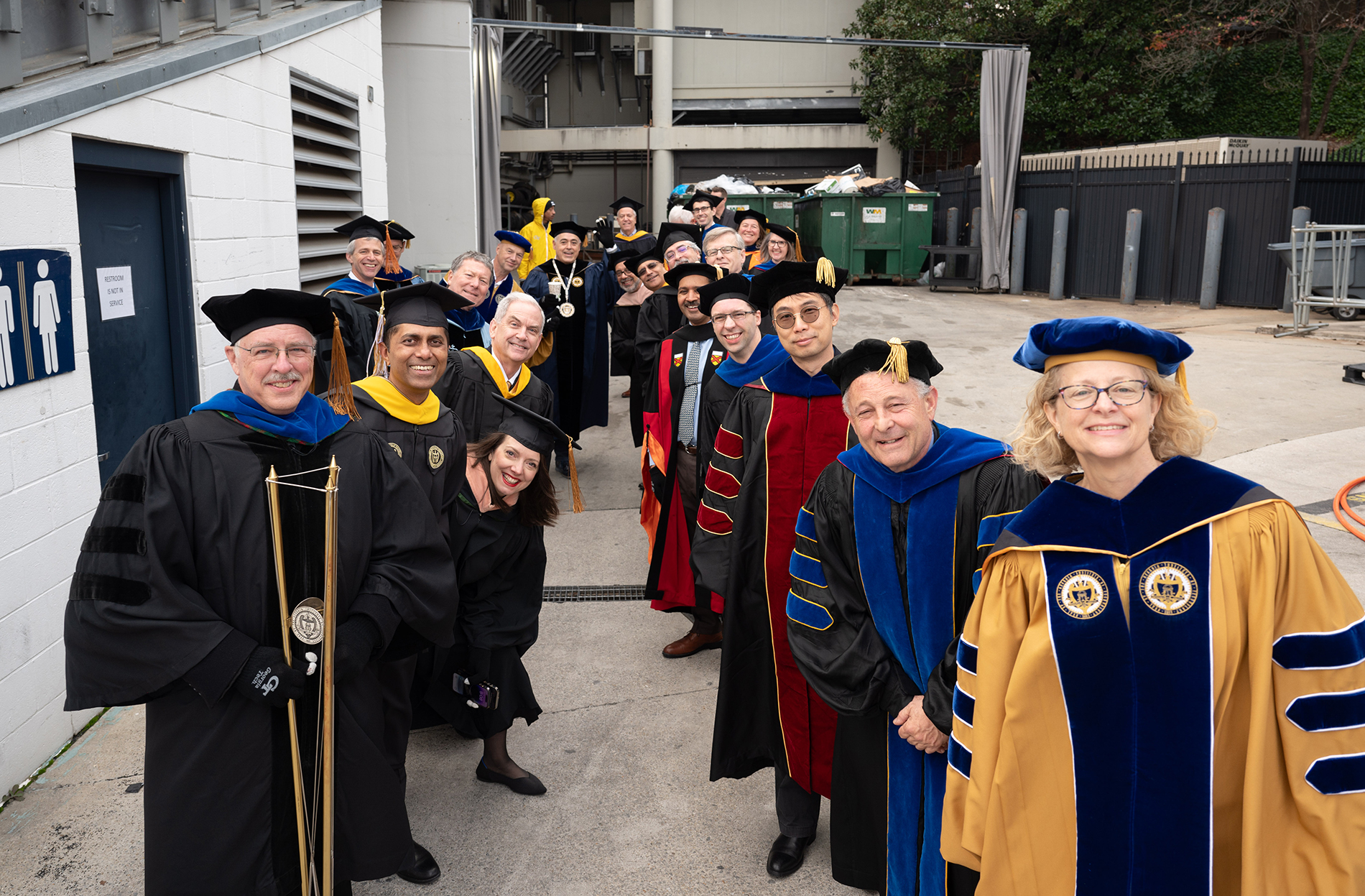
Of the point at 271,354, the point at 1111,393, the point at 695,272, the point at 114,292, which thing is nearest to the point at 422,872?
the point at 271,354

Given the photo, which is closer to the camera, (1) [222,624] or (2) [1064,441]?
(2) [1064,441]

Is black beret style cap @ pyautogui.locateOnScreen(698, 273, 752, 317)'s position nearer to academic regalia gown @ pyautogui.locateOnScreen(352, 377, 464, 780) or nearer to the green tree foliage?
academic regalia gown @ pyautogui.locateOnScreen(352, 377, 464, 780)

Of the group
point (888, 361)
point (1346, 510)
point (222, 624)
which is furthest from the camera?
point (1346, 510)

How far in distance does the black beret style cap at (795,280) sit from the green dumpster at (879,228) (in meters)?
14.5

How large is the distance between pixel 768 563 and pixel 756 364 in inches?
42.6

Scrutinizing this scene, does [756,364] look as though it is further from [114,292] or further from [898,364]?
[114,292]

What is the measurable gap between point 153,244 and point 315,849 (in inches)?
138

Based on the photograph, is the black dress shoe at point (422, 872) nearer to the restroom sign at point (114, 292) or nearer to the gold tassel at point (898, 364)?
the gold tassel at point (898, 364)

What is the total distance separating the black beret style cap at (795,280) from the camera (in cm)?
349

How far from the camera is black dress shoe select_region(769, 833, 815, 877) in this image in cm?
321

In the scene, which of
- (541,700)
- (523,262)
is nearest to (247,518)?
(541,700)

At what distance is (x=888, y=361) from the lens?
2605 millimetres

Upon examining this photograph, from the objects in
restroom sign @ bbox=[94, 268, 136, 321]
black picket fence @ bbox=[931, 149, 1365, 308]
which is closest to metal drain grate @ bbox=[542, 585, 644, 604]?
restroom sign @ bbox=[94, 268, 136, 321]

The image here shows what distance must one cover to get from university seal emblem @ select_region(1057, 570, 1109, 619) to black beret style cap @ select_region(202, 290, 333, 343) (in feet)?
6.18
